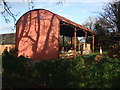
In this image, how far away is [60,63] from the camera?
555cm

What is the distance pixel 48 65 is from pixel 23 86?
1.47m

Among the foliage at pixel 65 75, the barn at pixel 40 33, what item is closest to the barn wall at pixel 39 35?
the barn at pixel 40 33

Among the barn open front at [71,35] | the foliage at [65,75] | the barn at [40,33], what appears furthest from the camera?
the barn open front at [71,35]

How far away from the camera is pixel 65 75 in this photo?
5246 millimetres

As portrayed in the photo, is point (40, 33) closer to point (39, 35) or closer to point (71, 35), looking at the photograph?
point (39, 35)

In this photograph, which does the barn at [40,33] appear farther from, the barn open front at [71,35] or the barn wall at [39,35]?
the barn open front at [71,35]

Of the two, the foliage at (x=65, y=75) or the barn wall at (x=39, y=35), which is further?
the barn wall at (x=39, y=35)

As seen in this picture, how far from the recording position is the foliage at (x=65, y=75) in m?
4.96

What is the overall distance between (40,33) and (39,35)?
257mm

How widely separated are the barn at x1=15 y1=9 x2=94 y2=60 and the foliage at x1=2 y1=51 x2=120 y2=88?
664 centimetres

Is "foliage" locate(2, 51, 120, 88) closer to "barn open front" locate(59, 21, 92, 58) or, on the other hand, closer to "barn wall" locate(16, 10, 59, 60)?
"barn wall" locate(16, 10, 59, 60)

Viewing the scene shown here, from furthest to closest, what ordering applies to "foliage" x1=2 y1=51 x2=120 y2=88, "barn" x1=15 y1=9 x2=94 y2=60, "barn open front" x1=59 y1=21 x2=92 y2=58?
"barn open front" x1=59 y1=21 x2=92 y2=58
"barn" x1=15 y1=9 x2=94 y2=60
"foliage" x1=2 y1=51 x2=120 y2=88

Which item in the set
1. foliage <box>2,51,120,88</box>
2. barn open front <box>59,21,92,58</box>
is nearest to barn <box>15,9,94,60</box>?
barn open front <box>59,21,92,58</box>

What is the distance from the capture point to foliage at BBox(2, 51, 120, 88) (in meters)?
4.96
